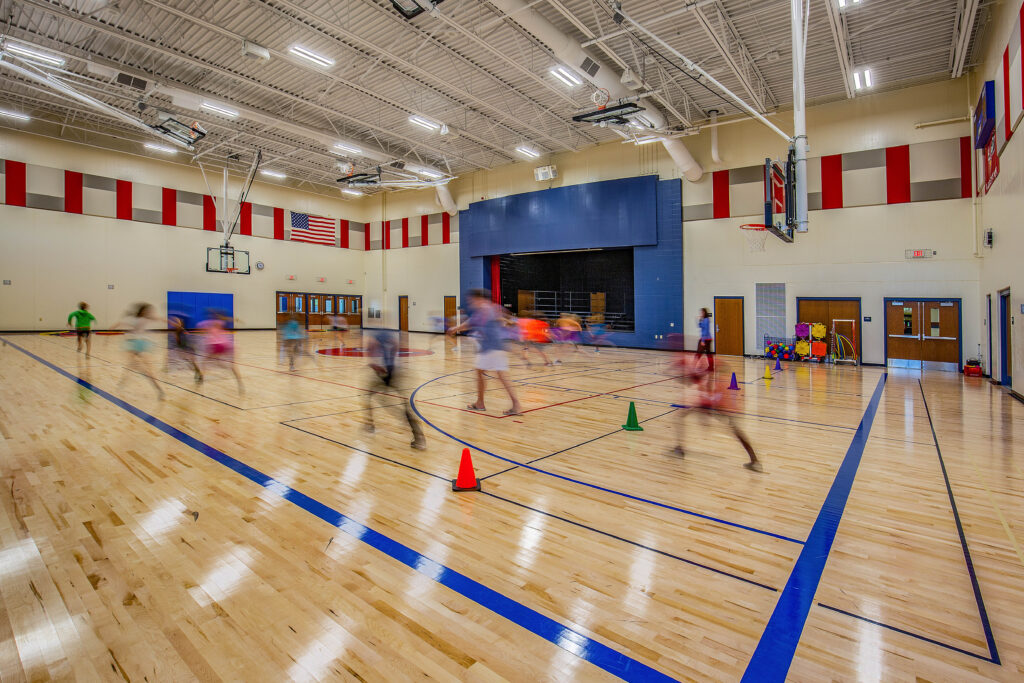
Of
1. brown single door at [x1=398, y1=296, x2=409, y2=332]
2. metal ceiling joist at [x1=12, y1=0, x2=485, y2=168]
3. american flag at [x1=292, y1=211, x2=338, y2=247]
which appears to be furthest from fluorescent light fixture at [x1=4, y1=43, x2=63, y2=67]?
brown single door at [x1=398, y1=296, x2=409, y2=332]

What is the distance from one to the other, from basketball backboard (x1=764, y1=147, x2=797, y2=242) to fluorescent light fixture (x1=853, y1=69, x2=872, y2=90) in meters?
3.88

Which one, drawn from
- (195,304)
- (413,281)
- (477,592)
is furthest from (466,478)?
(195,304)

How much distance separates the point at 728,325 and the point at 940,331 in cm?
600

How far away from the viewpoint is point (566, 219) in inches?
872

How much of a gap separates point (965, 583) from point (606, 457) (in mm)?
2977

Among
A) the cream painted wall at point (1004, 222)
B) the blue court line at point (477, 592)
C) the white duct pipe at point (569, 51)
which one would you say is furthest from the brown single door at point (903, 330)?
the blue court line at point (477, 592)

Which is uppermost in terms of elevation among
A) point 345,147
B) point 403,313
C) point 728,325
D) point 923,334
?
point 345,147

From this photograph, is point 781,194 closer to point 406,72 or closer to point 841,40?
point 841,40

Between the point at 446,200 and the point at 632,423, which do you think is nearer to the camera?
the point at 632,423

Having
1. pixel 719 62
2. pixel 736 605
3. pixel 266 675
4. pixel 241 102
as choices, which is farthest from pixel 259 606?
pixel 241 102

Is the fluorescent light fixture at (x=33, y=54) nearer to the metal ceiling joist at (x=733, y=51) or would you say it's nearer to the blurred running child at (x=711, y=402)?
the metal ceiling joist at (x=733, y=51)

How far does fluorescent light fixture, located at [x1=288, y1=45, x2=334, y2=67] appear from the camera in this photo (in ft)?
41.3

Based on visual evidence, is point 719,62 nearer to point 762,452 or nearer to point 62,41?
point 762,452

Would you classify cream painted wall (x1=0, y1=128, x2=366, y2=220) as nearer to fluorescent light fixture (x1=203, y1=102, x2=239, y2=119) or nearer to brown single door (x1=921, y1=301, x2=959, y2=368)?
fluorescent light fixture (x1=203, y1=102, x2=239, y2=119)
